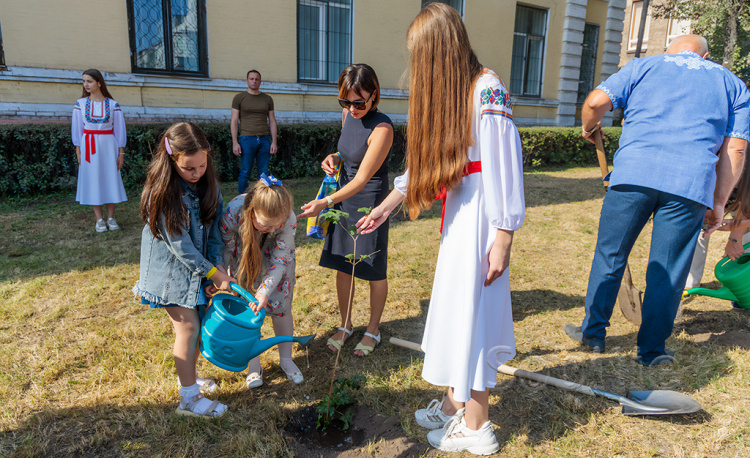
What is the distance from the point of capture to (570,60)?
14.5 m

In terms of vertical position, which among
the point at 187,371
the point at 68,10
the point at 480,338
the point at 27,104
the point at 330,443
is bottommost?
the point at 330,443

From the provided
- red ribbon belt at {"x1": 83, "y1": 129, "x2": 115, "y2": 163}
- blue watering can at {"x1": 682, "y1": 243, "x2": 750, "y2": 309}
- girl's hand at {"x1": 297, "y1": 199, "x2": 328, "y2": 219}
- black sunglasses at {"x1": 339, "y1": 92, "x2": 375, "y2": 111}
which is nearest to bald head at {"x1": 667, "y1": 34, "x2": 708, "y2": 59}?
blue watering can at {"x1": 682, "y1": 243, "x2": 750, "y2": 309}

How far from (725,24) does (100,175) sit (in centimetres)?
1991

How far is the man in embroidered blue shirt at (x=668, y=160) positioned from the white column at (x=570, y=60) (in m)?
12.5

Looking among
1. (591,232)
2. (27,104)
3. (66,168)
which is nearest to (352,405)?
(591,232)

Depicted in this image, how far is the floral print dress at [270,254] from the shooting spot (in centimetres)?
255

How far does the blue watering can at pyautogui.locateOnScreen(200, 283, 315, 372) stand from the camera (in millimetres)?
2246

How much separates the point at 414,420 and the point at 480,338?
2.48 ft

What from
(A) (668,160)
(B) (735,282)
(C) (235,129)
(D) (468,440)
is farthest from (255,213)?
(C) (235,129)

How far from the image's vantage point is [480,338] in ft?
6.82

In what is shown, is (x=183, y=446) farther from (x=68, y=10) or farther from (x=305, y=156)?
(x=68, y=10)

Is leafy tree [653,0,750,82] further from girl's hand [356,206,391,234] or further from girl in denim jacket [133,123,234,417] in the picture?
girl in denim jacket [133,123,234,417]

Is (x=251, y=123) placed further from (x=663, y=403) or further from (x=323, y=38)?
(x=663, y=403)

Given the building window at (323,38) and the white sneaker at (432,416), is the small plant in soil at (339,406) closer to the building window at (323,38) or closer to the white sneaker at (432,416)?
the white sneaker at (432,416)
